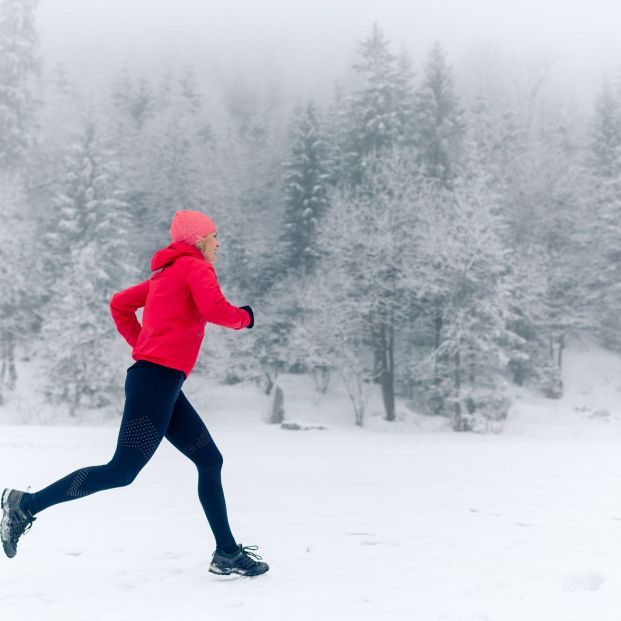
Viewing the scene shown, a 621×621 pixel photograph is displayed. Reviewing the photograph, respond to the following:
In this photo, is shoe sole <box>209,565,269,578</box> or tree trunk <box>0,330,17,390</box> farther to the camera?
tree trunk <box>0,330,17,390</box>

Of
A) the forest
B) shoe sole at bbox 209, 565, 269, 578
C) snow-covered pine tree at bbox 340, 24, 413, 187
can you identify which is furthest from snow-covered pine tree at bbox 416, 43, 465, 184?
shoe sole at bbox 209, 565, 269, 578

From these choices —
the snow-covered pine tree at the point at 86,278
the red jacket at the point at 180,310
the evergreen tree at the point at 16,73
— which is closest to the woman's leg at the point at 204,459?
the red jacket at the point at 180,310

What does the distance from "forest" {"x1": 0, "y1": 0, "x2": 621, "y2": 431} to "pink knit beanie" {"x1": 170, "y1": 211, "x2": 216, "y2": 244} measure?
22973 millimetres

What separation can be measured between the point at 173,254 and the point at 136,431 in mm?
940

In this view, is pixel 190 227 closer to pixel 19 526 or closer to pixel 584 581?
pixel 19 526

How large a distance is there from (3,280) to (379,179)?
63.8 feet

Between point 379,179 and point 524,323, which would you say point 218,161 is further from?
point 524,323

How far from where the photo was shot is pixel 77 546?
4.34 meters

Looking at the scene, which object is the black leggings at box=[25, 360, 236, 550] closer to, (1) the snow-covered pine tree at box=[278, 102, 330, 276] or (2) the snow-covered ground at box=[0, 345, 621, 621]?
(2) the snow-covered ground at box=[0, 345, 621, 621]

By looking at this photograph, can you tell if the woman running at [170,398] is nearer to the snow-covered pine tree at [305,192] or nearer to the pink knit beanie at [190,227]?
the pink knit beanie at [190,227]

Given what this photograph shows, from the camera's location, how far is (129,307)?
13.0 feet

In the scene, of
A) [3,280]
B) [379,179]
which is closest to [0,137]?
[3,280]

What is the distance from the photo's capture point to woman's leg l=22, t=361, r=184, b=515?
11.1 feet

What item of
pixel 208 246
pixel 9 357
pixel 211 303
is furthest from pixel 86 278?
pixel 211 303
